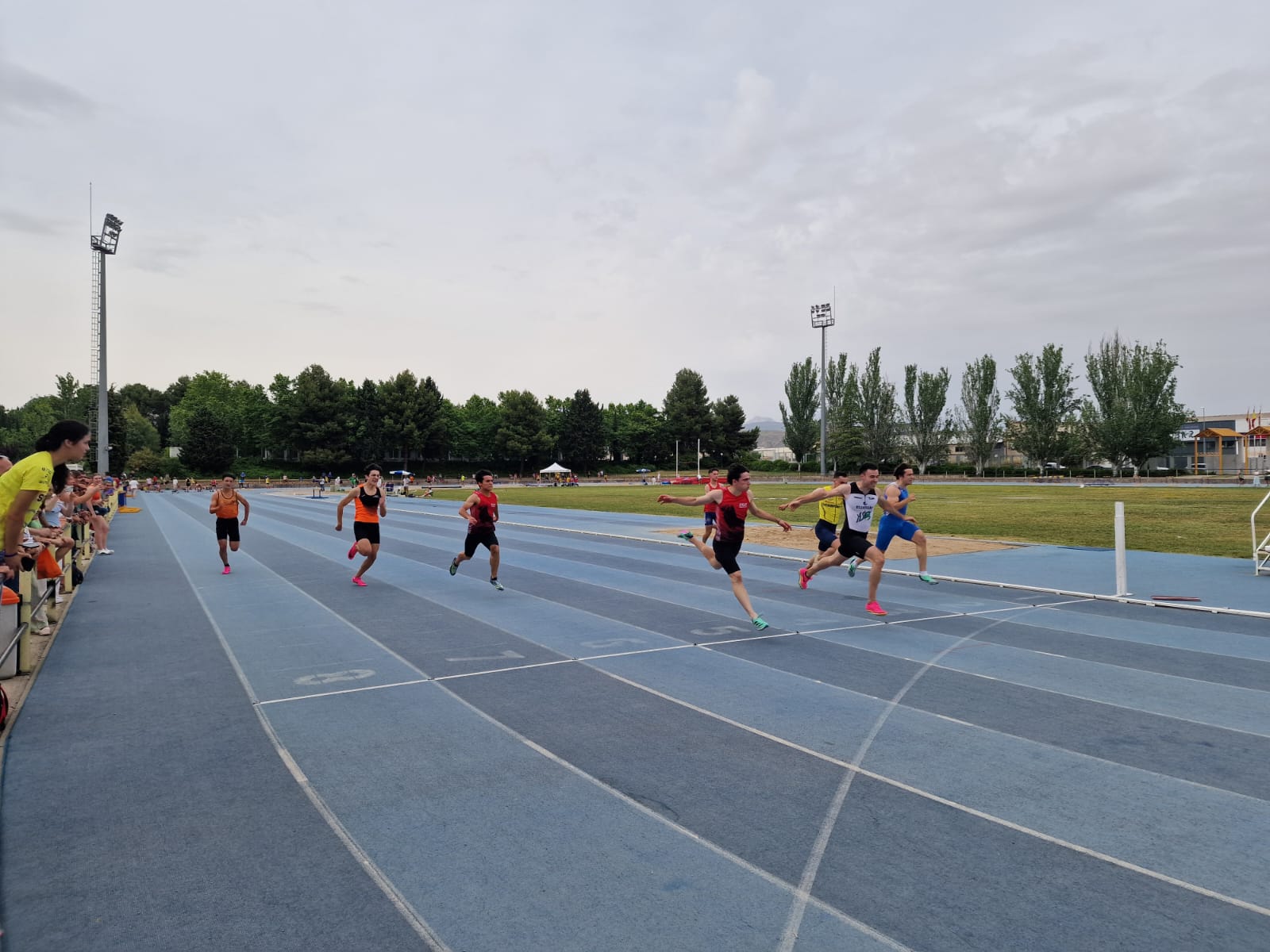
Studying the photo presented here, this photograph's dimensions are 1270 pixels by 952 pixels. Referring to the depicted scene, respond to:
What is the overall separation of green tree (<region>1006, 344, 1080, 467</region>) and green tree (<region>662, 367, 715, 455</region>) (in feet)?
120

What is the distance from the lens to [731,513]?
344 inches

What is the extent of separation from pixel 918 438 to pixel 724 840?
279 ft

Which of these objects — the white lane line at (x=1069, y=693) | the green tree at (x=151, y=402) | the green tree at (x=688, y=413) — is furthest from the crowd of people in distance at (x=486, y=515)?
the green tree at (x=151, y=402)

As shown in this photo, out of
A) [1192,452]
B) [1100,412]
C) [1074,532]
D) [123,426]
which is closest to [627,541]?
[1074,532]

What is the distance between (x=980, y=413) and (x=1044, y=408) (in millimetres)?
6643

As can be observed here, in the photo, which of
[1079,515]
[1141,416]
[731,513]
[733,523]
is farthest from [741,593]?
[1141,416]

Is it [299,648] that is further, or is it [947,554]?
[947,554]

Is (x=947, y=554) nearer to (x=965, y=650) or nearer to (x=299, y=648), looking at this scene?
(x=965, y=650)

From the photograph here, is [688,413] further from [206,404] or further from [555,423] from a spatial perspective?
[206,404]

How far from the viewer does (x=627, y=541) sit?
64.1 ft

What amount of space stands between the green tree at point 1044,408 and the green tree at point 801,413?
832 inches

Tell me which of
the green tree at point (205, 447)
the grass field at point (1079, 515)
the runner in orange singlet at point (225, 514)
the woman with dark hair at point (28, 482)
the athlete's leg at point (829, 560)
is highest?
the green tree at point (205, 447)

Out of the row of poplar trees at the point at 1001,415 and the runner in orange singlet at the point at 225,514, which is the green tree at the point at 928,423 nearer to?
the row of poplar trees at the point at 1001,415

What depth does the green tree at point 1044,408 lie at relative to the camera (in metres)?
72.9
